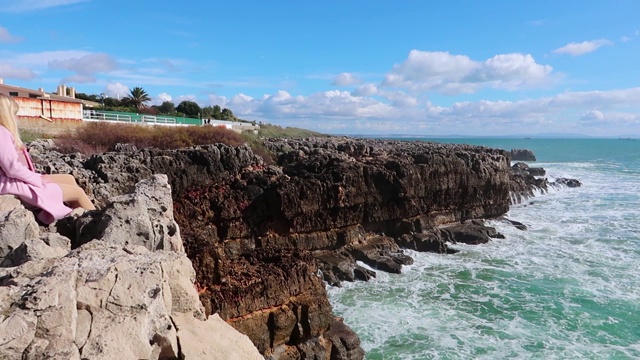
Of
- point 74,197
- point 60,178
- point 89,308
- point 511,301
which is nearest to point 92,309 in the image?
point 89,308

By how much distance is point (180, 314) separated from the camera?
5.13 meters

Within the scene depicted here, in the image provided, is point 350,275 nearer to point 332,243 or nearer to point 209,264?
point 332,243

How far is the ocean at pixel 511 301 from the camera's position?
14.5 metres

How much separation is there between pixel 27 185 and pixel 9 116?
888 millimetres

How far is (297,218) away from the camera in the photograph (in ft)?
74.9

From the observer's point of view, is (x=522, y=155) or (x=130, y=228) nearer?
(x=130, y=228)

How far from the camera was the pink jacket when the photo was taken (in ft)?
18.0

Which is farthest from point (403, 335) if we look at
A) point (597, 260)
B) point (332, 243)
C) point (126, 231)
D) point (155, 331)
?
point (597, 260)

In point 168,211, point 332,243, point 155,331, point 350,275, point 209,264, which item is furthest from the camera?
point 332,243

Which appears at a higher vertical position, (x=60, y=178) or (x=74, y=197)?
(x=60, y=178)

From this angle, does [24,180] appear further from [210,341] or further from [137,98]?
[137,98]

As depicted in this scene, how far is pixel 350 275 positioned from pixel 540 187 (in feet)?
111

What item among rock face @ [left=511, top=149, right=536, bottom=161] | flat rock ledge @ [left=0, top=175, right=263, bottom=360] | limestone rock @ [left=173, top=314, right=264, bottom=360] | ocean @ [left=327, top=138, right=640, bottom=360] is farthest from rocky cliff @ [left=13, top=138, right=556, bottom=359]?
rock face @ [left=511, top=149, right=536, bottom=161]

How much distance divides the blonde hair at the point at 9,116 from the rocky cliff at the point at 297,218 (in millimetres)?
5484
